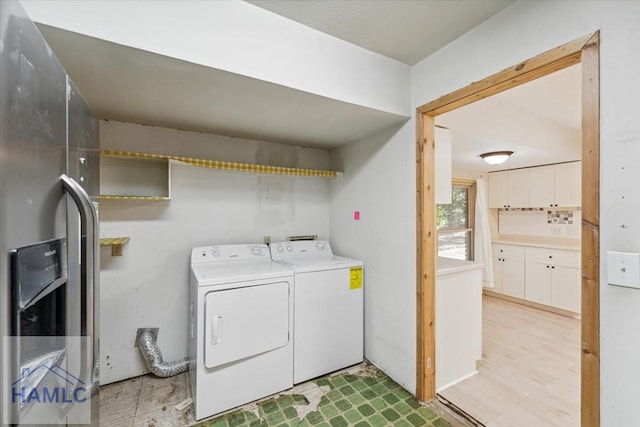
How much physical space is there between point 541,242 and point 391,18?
4424mm

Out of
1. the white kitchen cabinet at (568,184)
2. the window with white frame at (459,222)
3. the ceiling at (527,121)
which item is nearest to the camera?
the ceiling at (527,121)

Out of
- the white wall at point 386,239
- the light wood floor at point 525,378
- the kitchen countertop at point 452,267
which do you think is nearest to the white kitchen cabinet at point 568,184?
the light wood floor at point 525,378

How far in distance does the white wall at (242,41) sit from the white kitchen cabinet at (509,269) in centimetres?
371

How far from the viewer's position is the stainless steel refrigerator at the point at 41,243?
540 mm

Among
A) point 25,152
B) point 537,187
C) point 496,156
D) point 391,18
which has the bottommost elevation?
point 25,152

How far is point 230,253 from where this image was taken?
7.86 ft

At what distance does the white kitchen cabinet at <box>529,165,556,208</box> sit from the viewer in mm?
4141

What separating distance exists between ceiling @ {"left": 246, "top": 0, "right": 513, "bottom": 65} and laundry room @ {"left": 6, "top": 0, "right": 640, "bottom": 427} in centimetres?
1

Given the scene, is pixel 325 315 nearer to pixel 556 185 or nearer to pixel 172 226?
pixel 172 226

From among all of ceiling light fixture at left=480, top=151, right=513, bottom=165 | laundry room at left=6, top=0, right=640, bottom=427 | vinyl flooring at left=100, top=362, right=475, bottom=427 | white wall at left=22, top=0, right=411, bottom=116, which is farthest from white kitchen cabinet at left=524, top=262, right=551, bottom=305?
white wall at left=22, top=0, right=411, bottom=116

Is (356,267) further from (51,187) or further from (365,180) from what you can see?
(51,187)

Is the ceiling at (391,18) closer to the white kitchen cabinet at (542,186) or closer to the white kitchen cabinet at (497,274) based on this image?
the white kitchen cabinet at (542,186)

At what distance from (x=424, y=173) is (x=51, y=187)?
1.87 m
